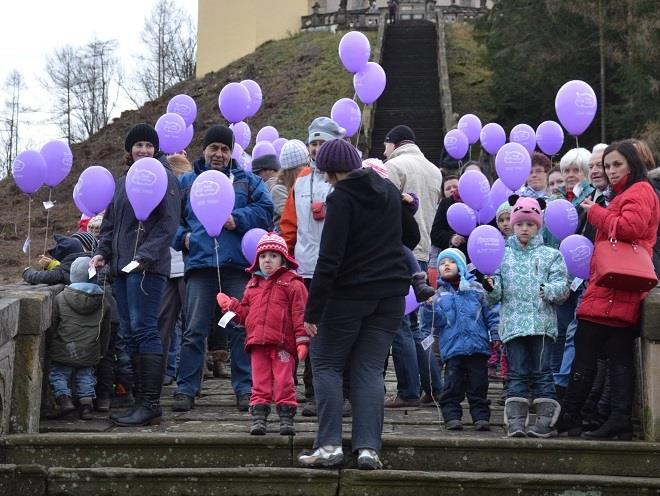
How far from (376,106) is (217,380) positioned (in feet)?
81.2

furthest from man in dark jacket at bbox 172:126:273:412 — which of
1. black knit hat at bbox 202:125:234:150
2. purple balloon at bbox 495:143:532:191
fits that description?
purple balloon at bbox 495:143:532:191

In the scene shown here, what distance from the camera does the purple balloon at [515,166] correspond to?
472 inches

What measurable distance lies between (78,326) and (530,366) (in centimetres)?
336

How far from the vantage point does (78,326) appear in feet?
29.8

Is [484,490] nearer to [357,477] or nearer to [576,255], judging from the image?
[357,477]

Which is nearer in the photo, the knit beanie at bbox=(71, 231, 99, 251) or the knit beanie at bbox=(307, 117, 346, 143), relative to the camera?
the knit beanie at bbox=(307, 117, 346, 143)

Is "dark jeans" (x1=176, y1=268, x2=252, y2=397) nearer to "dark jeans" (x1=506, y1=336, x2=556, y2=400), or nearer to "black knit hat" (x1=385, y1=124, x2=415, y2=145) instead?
"black knit hat" (x1=385, y1=124, x2=415, y2=145)

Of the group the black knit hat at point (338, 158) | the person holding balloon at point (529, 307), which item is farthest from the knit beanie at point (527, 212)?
the black knit hat at point (338, 158)

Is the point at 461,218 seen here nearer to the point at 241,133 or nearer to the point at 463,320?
the point at 463,320

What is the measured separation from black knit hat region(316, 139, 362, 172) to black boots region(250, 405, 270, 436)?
1751mm

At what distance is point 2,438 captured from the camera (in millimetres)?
8008

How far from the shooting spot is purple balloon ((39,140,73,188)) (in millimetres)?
11141

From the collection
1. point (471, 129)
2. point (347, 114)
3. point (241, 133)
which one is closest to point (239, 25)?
point (471, 129)

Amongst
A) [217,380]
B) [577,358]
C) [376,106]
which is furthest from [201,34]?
[577,358]
